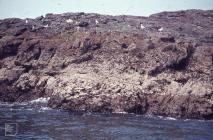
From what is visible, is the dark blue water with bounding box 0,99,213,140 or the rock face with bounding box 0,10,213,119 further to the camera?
the rock face with bounding box 0,10,213,119

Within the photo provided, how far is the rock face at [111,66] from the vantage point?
35.2 metres

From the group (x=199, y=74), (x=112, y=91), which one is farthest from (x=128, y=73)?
(x=199, y=74)

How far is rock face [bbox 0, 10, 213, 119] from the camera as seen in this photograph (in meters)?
35.2

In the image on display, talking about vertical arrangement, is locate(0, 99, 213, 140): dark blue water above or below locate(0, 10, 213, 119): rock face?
below

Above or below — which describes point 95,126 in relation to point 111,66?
below

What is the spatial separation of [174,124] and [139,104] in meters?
5.63

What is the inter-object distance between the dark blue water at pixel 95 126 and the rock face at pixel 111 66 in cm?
243

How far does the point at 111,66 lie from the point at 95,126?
490 inches

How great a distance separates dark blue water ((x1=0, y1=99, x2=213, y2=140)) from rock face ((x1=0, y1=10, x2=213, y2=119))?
2.43m

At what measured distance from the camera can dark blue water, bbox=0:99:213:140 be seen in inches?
1003

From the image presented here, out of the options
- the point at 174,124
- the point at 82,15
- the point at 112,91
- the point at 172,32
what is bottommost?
the point at 174,124

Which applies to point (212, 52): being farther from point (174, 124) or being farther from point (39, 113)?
point (39, 113)

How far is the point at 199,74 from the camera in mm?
37781

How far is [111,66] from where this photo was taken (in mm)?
40062
